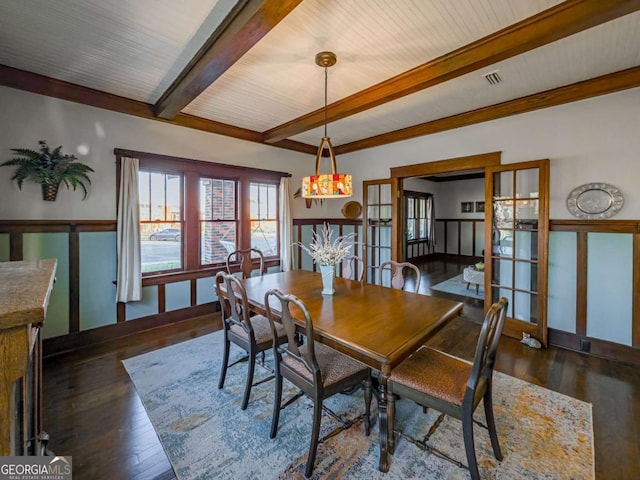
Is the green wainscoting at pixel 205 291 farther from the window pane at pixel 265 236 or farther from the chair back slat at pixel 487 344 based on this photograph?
the chair back slat at pixel 487 344

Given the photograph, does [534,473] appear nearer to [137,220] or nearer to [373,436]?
[373,436]

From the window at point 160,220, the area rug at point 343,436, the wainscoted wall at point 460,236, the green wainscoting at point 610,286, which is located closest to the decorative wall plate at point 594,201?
the green wainscoting at point 610,286

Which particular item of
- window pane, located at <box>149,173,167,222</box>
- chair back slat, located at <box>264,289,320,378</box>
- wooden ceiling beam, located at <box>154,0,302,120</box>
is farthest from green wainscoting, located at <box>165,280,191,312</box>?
chair back slat, located at <box>264,289,320,378</box>

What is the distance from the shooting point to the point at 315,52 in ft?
8.19

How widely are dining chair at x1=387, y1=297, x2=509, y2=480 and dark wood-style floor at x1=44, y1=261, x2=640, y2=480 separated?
2.72ft

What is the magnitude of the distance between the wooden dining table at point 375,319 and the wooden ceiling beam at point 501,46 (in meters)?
2.02

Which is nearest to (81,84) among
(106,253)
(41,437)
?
(106,253)

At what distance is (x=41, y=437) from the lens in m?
1.47

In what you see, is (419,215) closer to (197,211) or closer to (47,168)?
(197,211)

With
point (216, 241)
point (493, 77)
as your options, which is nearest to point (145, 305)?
point (216, 241)

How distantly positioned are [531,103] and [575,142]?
65 centimetres

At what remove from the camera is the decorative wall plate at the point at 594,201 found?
2.99 meters

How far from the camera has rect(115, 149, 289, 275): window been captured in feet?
12.6

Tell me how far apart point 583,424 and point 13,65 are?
18.5 feet
